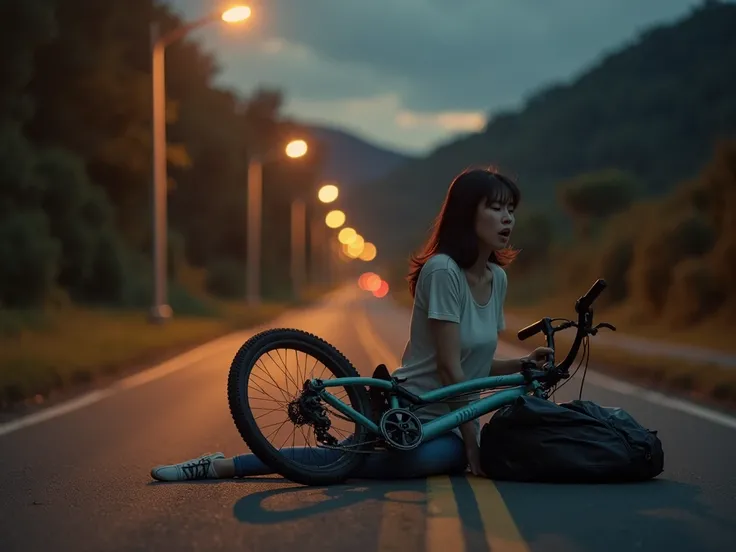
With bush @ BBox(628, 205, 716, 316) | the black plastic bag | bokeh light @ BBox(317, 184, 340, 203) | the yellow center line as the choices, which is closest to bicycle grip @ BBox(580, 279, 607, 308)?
the black plastic bag

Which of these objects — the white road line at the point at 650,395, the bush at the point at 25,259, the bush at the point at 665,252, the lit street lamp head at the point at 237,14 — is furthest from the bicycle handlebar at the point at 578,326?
the bush at the point at 665,252

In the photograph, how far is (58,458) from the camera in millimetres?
8375

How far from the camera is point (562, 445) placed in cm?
658

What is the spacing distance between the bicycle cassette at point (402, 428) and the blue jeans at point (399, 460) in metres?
0.22

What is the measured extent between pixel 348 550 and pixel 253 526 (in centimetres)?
65

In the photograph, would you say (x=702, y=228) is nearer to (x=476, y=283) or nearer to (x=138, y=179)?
(x=138, y=179)

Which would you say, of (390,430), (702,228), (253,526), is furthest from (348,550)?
(702,228)

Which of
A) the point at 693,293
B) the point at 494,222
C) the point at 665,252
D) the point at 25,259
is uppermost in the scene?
the point at 665,252

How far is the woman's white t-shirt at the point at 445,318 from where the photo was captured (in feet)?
21.5

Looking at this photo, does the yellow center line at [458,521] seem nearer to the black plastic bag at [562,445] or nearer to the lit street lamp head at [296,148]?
the black plastic bag at [562,445]

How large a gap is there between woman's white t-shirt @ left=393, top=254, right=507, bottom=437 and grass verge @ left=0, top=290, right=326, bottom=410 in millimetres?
6854

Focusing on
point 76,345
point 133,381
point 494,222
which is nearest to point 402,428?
point 494,222

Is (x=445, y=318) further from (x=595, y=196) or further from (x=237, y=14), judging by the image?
(x=595, y=196)

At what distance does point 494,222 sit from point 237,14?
17.0 metres
